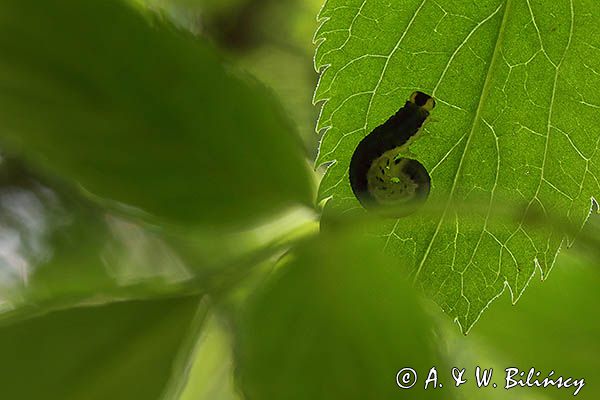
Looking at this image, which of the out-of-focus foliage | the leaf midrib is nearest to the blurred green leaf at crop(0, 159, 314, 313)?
the out-of-focus foliage

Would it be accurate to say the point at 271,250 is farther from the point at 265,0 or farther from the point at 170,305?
the point at 265,0

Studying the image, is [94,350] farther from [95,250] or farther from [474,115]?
[474,115]

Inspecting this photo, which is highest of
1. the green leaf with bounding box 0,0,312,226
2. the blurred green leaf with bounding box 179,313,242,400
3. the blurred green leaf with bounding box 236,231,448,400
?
the green leaf with bounding box 0,0,312,226

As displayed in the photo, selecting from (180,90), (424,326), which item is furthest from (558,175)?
(180,90)

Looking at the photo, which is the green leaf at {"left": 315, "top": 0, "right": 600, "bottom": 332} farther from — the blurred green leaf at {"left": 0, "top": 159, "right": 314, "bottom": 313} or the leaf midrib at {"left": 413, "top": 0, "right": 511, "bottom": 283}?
the blurred green leaf at {"left": 0, "top": 159, "right": 314, "bottom": 313}

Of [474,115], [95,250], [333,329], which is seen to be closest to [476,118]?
[474,115]
